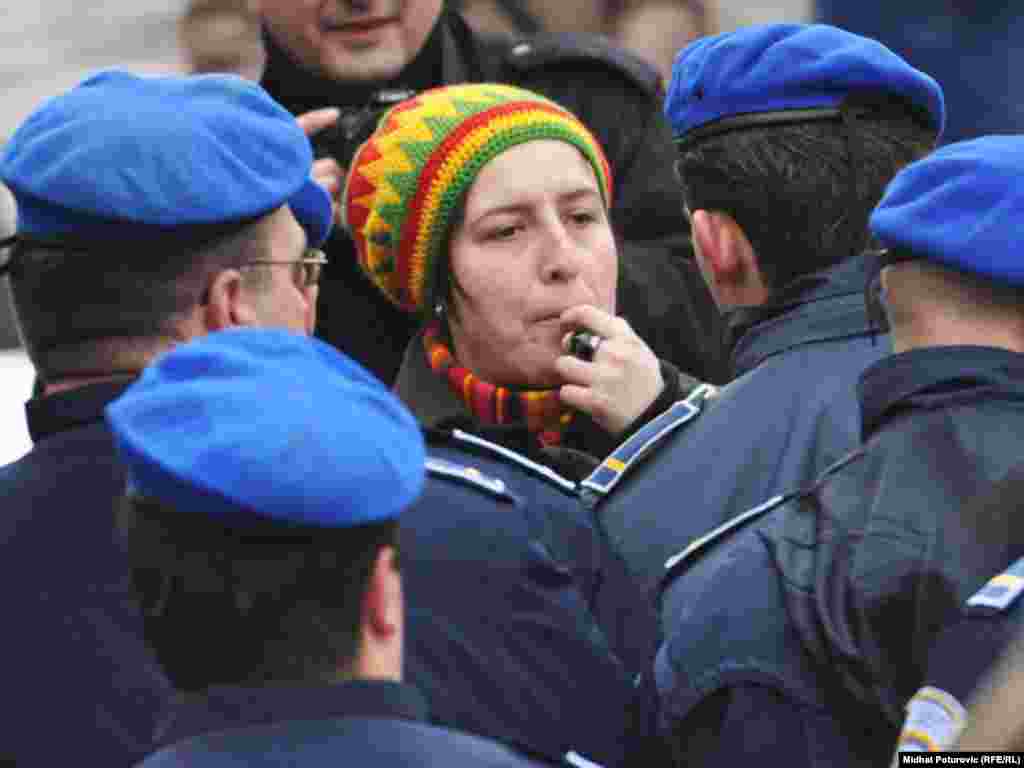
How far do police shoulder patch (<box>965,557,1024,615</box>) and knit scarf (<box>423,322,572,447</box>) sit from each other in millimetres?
1153

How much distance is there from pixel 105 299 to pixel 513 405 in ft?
3.08

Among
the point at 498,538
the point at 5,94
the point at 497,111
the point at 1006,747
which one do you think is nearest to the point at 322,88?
the point at 497,111

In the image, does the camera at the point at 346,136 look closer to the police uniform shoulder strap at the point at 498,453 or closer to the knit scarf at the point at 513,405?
the knit scarf at the point at 513,405

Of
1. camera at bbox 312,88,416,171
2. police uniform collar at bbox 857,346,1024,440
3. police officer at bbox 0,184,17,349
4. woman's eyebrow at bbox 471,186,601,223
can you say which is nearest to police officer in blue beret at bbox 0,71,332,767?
woman's eyebrow at bbox 471,186,601,223

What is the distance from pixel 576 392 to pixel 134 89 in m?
0.88

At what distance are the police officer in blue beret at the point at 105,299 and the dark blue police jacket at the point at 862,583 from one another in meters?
0.59

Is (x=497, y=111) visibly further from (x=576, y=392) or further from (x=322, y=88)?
(x=322, y=88)

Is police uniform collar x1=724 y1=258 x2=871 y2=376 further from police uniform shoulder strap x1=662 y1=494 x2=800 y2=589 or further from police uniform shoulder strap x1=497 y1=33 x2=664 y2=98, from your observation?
police uniform shoulder strap x1=497 y1=33 x2=664 y2=98

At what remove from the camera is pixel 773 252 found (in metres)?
3.15

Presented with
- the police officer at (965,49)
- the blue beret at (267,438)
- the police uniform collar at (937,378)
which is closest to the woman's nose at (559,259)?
the police uniform collar at (937,378)

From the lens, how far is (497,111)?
3.44 m

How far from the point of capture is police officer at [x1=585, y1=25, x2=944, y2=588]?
3.01 metres

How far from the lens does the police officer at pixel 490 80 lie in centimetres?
416

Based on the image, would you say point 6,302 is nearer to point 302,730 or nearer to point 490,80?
point 490,80
